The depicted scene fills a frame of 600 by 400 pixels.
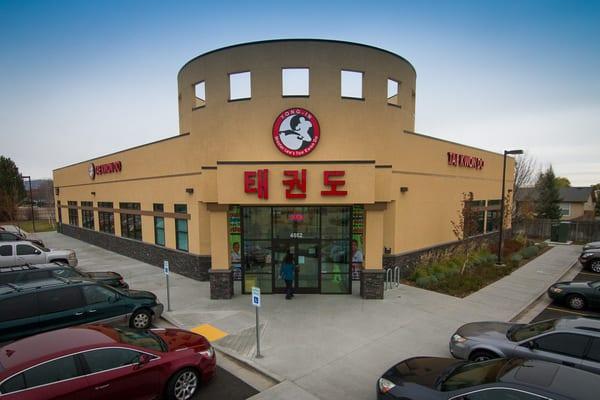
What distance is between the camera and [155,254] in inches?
723

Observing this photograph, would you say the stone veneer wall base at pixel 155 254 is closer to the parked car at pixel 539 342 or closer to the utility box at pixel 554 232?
the parked car at pixel 539 342

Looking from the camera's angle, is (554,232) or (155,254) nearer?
(155,254)

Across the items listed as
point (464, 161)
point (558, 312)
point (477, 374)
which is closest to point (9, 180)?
point (464, 161)

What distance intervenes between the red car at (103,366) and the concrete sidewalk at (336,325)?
1.58 m

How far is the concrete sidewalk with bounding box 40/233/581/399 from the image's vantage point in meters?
7.19

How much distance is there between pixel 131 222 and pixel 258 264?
12.1 m

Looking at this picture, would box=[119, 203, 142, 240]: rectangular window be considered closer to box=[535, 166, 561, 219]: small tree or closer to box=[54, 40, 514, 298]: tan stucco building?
box=[54, 40, 514, 298]: tan stucco building

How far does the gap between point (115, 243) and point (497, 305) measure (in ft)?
74.4

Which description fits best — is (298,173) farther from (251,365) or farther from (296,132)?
(251,365)

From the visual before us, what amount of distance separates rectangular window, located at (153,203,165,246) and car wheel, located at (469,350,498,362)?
15453 mm

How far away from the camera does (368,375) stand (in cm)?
717

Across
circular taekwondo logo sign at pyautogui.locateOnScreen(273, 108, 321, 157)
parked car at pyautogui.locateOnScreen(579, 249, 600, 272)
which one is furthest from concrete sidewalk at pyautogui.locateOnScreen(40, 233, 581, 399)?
circular taekwondo logo sign at pyautogui.locateOnScreen(273, 108, 321, 157)

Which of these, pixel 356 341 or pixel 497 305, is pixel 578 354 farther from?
pixel 497 305

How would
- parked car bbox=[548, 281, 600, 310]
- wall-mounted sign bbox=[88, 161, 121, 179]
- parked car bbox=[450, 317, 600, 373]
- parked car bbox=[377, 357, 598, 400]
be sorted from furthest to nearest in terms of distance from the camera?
wall-mounted sign bbox=[88, 161, 121, 179] < parked car bbox=[548, 281, 600, 310] < parked car bbox=[450, 317, 600, 373] < parked car bbox=[377, 357, 598, 400]
